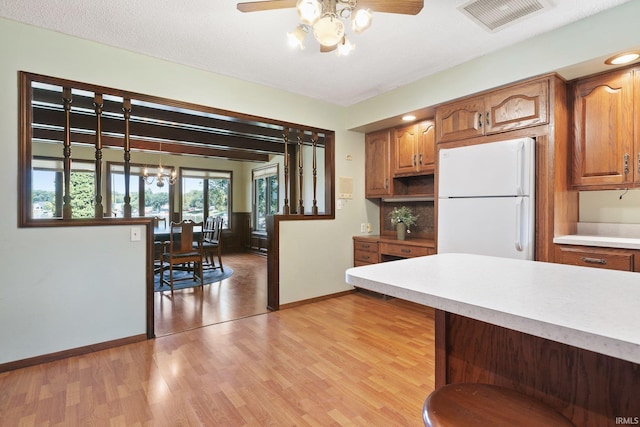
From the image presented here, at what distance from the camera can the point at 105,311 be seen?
2525mm

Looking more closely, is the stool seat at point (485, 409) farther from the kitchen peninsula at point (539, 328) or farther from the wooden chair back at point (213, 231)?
the wooden chair back at point (213, 231)

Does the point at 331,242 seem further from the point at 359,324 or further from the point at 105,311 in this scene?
the point at 105,311

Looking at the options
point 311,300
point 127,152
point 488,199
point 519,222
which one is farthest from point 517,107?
point 127,152

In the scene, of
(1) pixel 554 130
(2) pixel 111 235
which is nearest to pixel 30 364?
(2) pixel 111 235

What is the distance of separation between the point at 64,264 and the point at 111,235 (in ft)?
1.19

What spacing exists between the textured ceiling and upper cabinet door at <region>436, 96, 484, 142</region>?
38cm

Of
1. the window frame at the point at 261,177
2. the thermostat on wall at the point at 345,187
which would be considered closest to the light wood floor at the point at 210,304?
the thermostat on wall at the point at 345,187

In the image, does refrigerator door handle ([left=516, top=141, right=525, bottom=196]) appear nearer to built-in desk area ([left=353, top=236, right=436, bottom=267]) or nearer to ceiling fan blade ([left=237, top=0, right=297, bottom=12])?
built-in desk area ([left=353, top=236, right=436, bottom=267])

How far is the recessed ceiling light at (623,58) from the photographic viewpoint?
2.14 meters

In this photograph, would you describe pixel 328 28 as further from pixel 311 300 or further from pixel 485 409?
pixel 311 300

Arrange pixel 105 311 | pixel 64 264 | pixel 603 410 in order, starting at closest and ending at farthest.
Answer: pixel 603 410 → pixel 64 264 → pixel 105 311

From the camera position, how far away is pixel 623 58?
2.19m

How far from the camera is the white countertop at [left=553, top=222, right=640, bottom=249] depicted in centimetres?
212

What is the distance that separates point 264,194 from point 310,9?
6540mm
